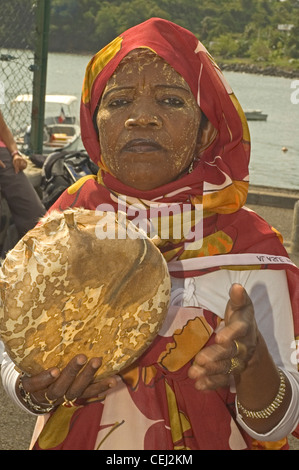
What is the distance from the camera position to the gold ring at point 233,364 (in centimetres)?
158

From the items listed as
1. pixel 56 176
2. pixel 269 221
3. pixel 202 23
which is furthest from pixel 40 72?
pixel 202 23

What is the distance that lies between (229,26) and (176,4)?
4181cm

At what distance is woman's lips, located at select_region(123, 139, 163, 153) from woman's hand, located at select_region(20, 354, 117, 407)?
2.00ft

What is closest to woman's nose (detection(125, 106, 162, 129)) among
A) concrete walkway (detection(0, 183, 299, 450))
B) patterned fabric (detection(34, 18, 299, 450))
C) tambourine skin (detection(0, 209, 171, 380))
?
patterned fabric (detection(34, 18, 299, 450))

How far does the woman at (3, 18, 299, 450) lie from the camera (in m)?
1.90

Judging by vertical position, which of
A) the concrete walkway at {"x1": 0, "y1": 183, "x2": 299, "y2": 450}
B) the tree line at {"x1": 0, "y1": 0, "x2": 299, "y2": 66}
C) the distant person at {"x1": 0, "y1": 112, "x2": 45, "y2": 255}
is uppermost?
the distant person at {"x1": 0, "y1": 112, "x2": 45, "y2": 255}

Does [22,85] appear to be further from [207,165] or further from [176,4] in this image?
[176,4]

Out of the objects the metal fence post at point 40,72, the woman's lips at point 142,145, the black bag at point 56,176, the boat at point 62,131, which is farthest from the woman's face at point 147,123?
the boat at point 62,131

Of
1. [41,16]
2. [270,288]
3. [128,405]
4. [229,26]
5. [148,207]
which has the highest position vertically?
[148,207]

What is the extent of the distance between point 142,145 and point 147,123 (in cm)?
6

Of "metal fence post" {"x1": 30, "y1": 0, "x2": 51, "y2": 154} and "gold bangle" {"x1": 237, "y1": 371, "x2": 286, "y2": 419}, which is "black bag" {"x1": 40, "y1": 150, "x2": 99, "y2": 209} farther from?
"gold bangle" {"x1": 237, "y1": 371, "x2": 286, "y2": 419}

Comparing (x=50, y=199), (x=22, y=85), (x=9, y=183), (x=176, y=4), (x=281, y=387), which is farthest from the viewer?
(x=176, y=4)
